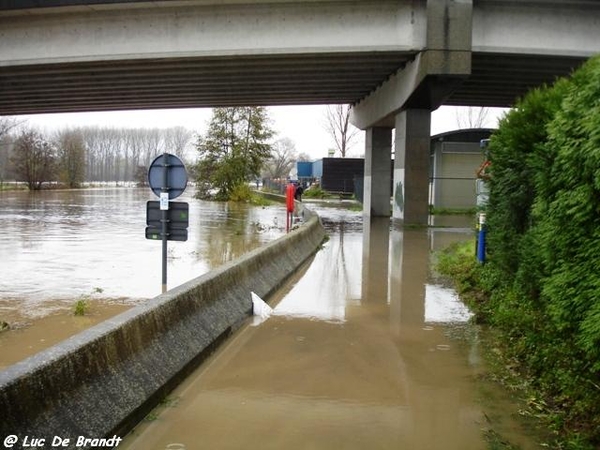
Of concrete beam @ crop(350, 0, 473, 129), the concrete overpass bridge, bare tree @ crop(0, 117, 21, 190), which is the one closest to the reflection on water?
the concrete overpass bridge

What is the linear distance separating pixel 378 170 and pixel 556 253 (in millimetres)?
25405

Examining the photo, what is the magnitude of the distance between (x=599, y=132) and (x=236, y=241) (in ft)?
48.7

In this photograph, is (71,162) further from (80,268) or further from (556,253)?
(556,253)

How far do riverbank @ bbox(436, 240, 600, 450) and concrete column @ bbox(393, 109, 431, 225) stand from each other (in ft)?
45.3

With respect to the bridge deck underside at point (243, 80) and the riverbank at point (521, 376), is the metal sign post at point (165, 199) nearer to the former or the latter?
the riverbank at point (521, 376)

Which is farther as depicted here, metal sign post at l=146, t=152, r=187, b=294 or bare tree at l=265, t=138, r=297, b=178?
bare tree at l=265, t=138, r=297, b=178

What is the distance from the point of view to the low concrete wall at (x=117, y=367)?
Answer: 3.41 metres

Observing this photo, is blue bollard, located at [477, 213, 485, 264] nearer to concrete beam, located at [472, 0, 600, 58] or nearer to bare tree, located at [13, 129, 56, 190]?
concrete beam, located at [472, 0, 600, 58]

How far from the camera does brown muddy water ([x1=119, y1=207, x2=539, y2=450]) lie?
169 inches

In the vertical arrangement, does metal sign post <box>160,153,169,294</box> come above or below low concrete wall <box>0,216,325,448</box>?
above

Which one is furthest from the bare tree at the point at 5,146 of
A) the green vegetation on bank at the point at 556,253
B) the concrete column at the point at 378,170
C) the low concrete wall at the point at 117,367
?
the green vegetation on bank at the point at 556,253

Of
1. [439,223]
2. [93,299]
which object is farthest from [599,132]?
[439,223]

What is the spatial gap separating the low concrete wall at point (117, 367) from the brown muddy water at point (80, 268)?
1.79m

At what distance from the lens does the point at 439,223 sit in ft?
84.5
